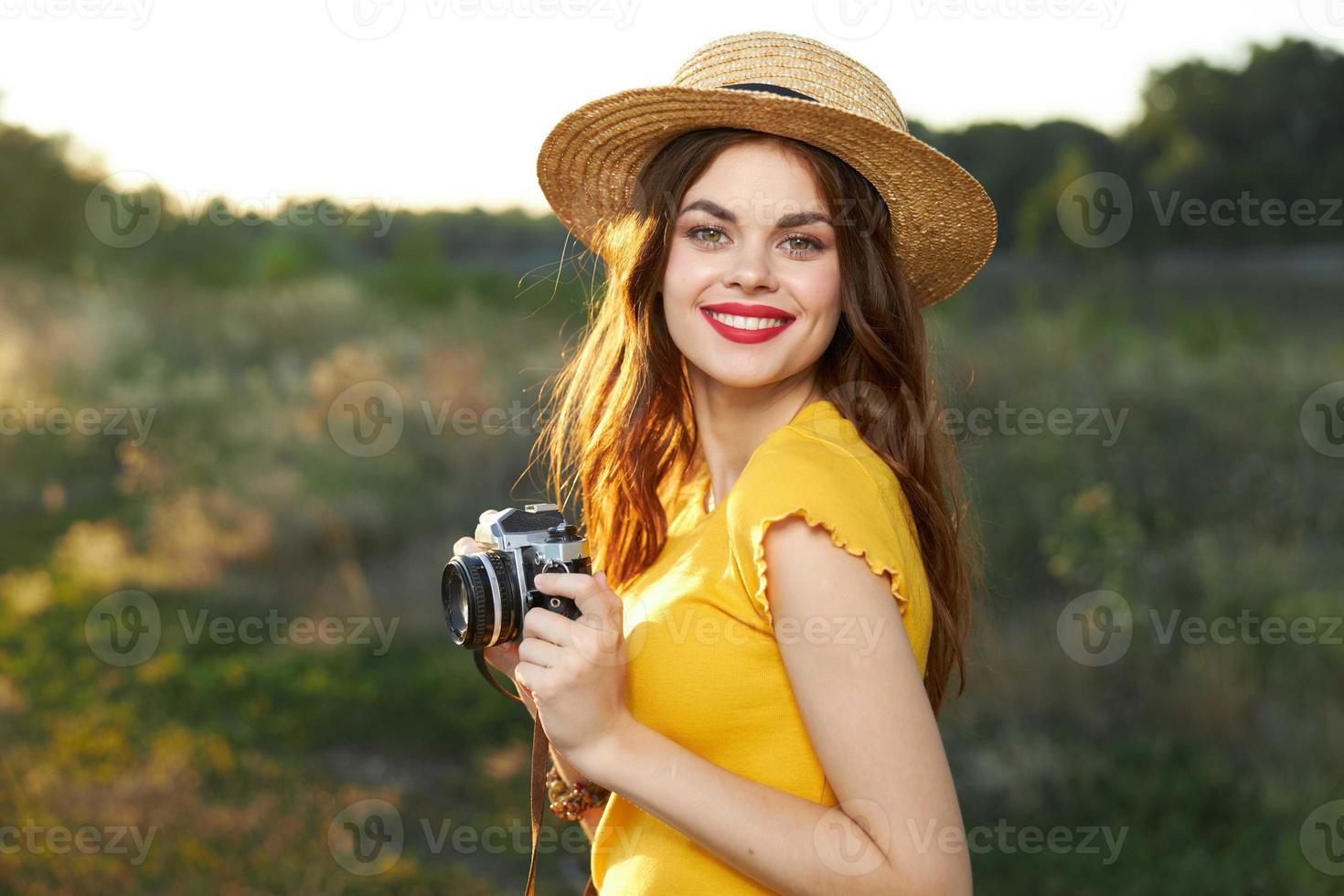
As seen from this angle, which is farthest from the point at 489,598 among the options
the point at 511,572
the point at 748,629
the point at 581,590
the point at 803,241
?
the point at 803,241

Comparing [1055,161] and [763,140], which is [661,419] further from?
[1055,161]

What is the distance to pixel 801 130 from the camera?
5.28 feet

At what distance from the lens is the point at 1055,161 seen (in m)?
7.03

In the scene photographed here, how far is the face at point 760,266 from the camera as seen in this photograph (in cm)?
162

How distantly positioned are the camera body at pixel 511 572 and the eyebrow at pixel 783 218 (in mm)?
476

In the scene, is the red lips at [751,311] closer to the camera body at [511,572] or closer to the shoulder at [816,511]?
the shoulder at [816,511]

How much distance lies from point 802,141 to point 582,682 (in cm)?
79

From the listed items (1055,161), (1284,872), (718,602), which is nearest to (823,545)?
(718,602)

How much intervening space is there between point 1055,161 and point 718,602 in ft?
20.6

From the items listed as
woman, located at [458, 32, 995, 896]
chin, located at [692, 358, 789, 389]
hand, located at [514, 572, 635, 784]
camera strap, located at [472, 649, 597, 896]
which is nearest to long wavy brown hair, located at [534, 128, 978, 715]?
woman, located at [458, 32, 995, 896]

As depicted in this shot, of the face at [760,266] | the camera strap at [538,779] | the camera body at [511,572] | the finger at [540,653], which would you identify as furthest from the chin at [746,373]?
the camera strap at [538,779]

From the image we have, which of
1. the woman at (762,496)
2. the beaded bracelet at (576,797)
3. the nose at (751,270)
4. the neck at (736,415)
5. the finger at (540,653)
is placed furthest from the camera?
the beaded bracelet at (576,797)

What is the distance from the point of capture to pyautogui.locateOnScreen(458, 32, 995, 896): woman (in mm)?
1349

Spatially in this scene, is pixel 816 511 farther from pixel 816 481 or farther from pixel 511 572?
pixel 511 572
